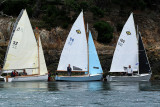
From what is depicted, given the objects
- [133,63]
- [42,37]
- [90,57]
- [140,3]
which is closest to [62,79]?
[90,57]

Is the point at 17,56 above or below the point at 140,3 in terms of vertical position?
below

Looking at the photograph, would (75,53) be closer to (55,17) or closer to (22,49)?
(22,49)

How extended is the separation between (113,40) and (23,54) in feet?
89.1

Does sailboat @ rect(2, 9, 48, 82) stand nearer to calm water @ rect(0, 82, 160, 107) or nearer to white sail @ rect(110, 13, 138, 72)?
white sail @ rect(110, 13, 138, 72)

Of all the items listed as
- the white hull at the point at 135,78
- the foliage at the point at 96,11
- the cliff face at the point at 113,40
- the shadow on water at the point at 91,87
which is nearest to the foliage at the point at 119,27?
the cliff face at the point at 113,40

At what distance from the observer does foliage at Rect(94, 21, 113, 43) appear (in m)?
88.5

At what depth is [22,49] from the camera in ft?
226

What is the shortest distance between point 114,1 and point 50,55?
22.7 metres

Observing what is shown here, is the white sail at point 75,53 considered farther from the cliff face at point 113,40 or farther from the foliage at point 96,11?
the foliage at point 96,11

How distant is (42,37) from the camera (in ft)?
283

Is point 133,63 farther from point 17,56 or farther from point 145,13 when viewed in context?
point 145,13

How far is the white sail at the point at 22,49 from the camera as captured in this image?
68.1 meters

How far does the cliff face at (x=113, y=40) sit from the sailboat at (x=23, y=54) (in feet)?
27.1

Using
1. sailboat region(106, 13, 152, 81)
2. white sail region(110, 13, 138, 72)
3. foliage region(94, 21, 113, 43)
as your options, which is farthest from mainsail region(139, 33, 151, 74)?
foliage region(94, 21, 113, 43)
